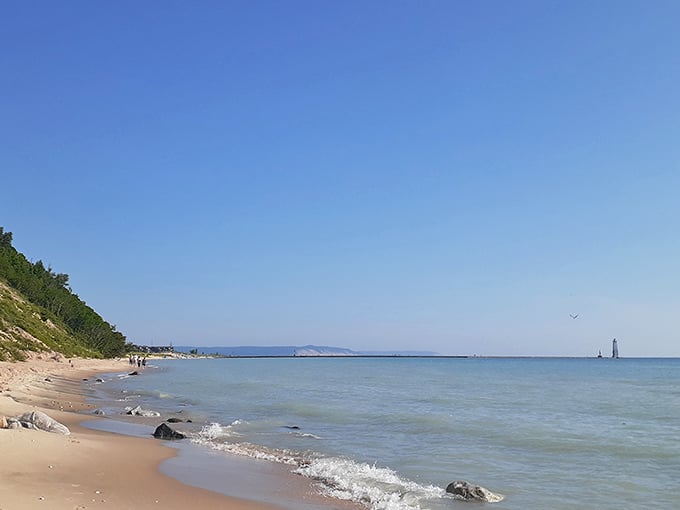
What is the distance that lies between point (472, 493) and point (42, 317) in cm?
8004

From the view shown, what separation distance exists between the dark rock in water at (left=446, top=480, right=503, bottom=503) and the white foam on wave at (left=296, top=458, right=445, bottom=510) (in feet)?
1.17

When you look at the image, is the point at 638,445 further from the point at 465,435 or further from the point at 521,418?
the point at 521,418

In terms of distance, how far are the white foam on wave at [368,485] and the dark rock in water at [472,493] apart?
14.1 inches

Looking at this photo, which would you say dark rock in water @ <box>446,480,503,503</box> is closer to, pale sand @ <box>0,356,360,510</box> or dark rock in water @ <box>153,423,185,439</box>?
pale sand @ <box>0,356,360,510</box>

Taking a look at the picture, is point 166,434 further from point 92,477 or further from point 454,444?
point 454,444

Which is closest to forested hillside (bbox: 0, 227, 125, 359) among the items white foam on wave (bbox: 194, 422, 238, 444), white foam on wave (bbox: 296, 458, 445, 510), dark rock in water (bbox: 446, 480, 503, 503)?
white foam on wave (bbox: 194, 422, 238, 444)

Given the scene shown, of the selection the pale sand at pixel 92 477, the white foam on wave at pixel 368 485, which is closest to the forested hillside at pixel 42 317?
the pale sand at pixel 92 477

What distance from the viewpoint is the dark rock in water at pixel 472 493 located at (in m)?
13.8

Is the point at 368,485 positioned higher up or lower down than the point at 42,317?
lower down

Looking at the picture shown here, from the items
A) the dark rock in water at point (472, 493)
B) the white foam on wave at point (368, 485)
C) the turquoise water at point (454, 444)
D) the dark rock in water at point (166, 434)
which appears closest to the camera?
the white foam on wave at point (368, 485)

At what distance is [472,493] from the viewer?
1384 cm

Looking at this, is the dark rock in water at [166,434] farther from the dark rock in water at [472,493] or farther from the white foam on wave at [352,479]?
the dark rock in water at [472,493]

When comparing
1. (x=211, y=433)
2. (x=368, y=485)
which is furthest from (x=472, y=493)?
(x=211, y=433)

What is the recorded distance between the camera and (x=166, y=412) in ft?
103
